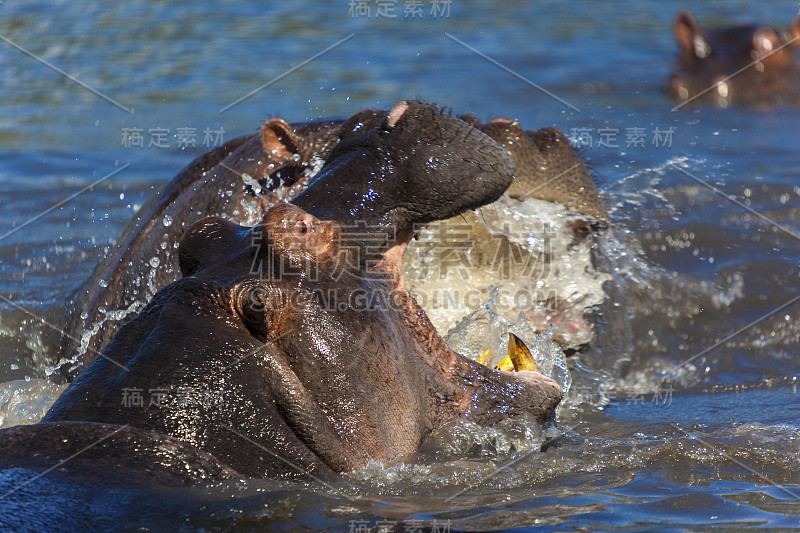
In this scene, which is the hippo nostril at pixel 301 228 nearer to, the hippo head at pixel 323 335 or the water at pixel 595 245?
the hippo head at pixel 323 335

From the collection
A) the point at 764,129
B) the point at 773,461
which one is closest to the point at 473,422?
the point at 773,461

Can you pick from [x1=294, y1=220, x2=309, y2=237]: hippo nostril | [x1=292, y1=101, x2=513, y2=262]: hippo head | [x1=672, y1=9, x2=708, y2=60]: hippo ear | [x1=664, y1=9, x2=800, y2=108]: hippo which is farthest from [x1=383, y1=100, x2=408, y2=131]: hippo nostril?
[x1=672, y1=9, x2=708, y2=60]: hippo ear

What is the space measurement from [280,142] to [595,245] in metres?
1.60

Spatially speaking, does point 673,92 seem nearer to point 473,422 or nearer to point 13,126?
point 13,126

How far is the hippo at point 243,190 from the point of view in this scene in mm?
3891

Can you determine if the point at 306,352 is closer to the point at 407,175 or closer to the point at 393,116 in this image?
the point at 407,175

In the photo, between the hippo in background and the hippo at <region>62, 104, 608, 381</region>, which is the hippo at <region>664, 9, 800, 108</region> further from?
the hippo at <region>62, 104, 608, 381</region>

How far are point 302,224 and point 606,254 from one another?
2.94 metres

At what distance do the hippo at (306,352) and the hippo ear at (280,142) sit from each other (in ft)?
2.35

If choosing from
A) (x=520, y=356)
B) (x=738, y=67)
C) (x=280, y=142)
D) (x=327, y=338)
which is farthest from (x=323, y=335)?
(x=738, y=67)

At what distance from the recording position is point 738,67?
10336 mm

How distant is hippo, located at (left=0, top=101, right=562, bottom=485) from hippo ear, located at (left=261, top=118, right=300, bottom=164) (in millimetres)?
716

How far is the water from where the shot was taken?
2.69 m

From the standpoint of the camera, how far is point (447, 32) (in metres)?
12.3
